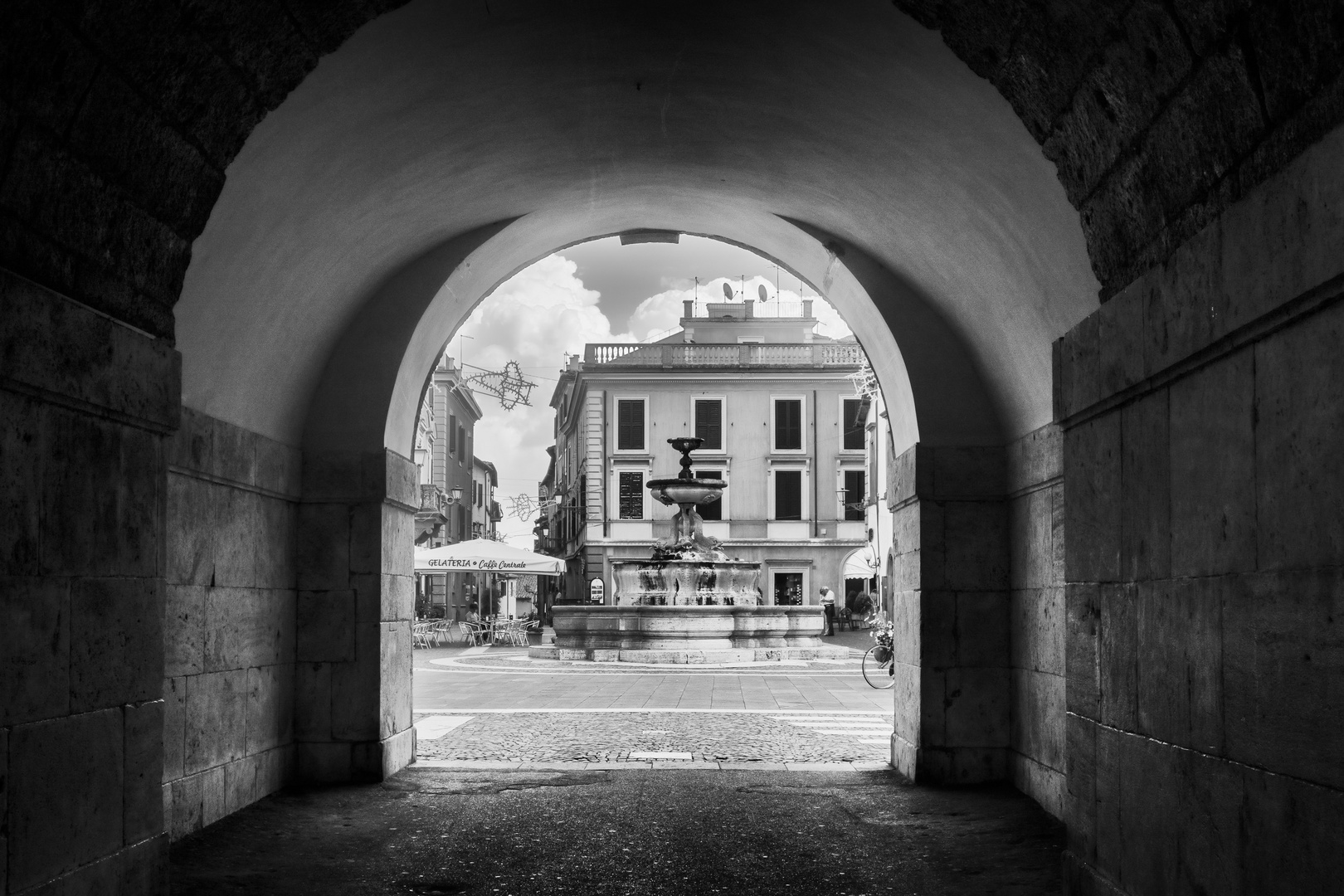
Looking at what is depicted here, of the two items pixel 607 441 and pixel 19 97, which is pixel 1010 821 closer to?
pixel 19 97

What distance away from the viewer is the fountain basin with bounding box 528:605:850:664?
25.4m

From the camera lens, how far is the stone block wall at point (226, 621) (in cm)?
755

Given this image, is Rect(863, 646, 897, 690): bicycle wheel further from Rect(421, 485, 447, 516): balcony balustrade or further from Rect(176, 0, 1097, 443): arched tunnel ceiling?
Rect(421, 485, 447, 516): balcony balustrade

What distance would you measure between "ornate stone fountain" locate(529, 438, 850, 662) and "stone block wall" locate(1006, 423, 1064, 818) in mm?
15432

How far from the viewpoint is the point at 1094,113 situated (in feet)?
16.3

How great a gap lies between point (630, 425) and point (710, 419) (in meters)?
2.91

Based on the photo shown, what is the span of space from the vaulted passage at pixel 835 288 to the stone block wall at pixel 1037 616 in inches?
1.8

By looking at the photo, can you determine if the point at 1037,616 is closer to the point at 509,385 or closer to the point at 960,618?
the point at 960,618

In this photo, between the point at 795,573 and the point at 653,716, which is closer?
the point at 653,716

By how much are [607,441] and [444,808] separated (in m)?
42.3

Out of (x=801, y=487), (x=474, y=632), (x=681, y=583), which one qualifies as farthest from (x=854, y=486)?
(x=681, y=583)

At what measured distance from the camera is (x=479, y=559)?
31047 millimetres

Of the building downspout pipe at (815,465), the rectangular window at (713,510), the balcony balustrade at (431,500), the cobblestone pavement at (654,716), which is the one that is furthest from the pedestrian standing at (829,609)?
the balcony balustrade at (431,500)

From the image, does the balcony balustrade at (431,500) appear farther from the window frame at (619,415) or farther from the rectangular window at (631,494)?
the window frame at (619,415)
